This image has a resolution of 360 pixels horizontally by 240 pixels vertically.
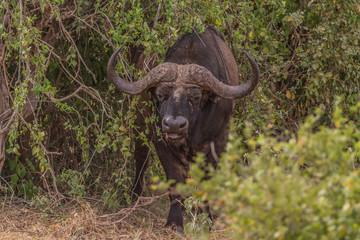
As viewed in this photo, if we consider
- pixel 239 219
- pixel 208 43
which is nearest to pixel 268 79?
pixel 208 43

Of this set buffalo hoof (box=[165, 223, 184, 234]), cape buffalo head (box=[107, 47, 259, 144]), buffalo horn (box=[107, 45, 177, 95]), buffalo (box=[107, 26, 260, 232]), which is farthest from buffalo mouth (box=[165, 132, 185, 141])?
buffalo hoof (box=[165, 223, 184, 234])

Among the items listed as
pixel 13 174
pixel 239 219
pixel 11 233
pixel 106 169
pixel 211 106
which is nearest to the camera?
pixel 239 219

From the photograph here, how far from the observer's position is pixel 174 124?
519 cm

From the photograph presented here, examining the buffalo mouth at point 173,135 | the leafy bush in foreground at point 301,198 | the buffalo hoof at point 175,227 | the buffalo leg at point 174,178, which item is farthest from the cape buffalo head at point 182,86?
the leafy bush in foreground at point 301,198

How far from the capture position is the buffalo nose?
5.20 m

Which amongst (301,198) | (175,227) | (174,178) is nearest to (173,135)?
(174,178)

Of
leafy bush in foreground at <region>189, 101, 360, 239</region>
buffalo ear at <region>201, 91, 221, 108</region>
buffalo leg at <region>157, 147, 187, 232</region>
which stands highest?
leafy bush in foreground at <region>189, 101, 360, 239</region>

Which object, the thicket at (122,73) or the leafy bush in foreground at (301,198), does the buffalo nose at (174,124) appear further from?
the leafy bush in foreground at (301,198)

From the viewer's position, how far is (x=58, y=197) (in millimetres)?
6008

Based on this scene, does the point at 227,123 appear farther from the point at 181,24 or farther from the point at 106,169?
the point at 106,169

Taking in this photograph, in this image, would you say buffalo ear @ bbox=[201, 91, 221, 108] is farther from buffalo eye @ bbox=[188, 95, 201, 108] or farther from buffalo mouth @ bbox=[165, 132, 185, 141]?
buffalo mouth @ bbox=[165, 132, 185, 141]

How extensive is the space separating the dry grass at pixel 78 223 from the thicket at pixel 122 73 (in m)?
0.15

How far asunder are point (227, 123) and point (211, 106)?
26 cm

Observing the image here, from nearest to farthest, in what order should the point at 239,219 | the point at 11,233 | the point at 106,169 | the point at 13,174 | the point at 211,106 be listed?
1. the point at 239,219
2. the point at 11,233
3. the point at 211,106
4. the point at 13,174
5. the point at 106,169
